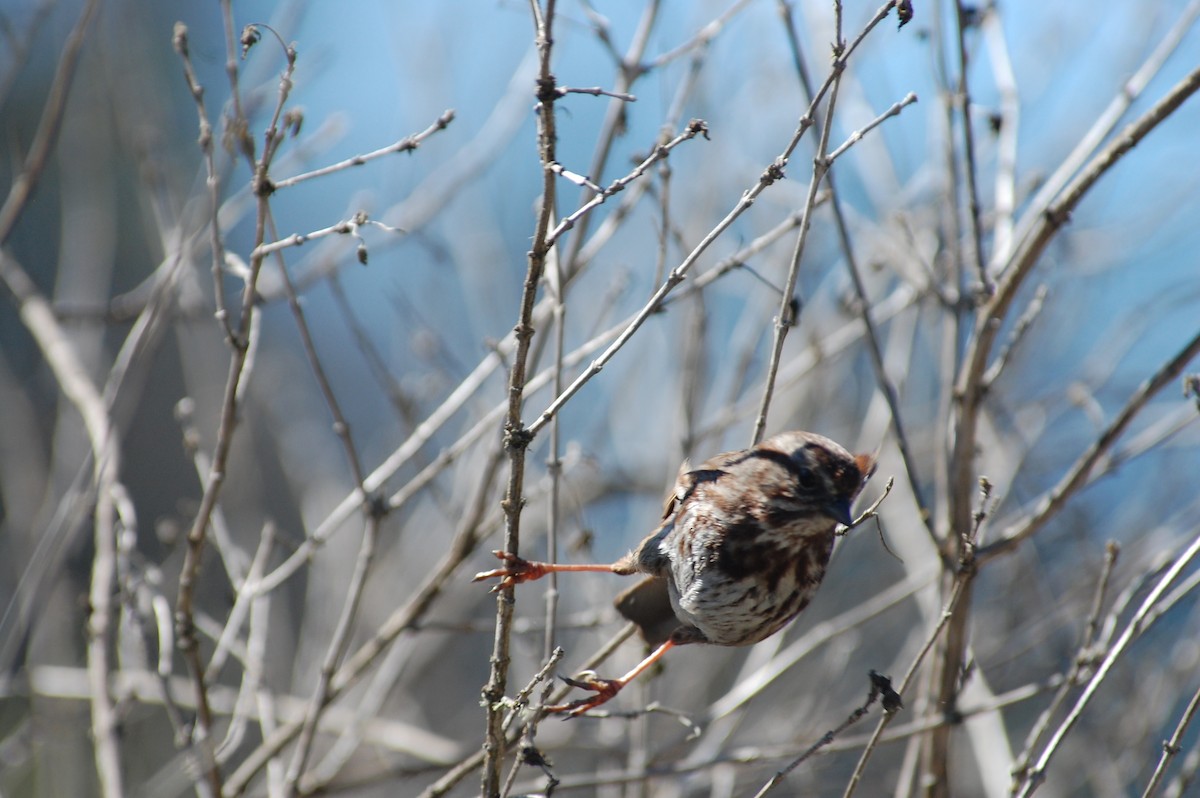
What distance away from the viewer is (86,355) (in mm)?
5602

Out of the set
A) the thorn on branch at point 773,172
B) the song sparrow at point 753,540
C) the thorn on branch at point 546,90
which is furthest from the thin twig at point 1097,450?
the thorn on branch at point 546,90

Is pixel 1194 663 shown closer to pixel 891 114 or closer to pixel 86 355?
pixel 891 114

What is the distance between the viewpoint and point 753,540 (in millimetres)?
3201

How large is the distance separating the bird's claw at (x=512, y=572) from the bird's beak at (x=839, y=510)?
0.90 metres

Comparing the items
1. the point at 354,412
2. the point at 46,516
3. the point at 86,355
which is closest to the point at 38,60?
the point at 354,412

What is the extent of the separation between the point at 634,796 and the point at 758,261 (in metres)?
3.21

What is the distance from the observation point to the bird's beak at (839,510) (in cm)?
300

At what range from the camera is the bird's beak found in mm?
2996

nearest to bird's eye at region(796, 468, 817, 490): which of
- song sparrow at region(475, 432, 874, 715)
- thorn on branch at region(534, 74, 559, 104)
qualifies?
song sparrow at region(475, 432, 874, 715)

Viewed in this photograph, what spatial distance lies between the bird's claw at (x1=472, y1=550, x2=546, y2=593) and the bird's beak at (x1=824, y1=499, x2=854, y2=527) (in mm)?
904

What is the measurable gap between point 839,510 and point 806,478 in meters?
0.14

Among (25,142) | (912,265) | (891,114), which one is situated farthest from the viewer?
(25,142)

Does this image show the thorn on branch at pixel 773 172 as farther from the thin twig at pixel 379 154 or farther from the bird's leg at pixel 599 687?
the bird's leg at pixel 599 687

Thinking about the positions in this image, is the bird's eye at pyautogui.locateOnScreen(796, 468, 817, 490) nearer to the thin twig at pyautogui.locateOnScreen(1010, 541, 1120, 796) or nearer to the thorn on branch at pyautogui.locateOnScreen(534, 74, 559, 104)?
the thin twig at pyautogui.locateOnScreen(1010, 541, 1120, 796)
